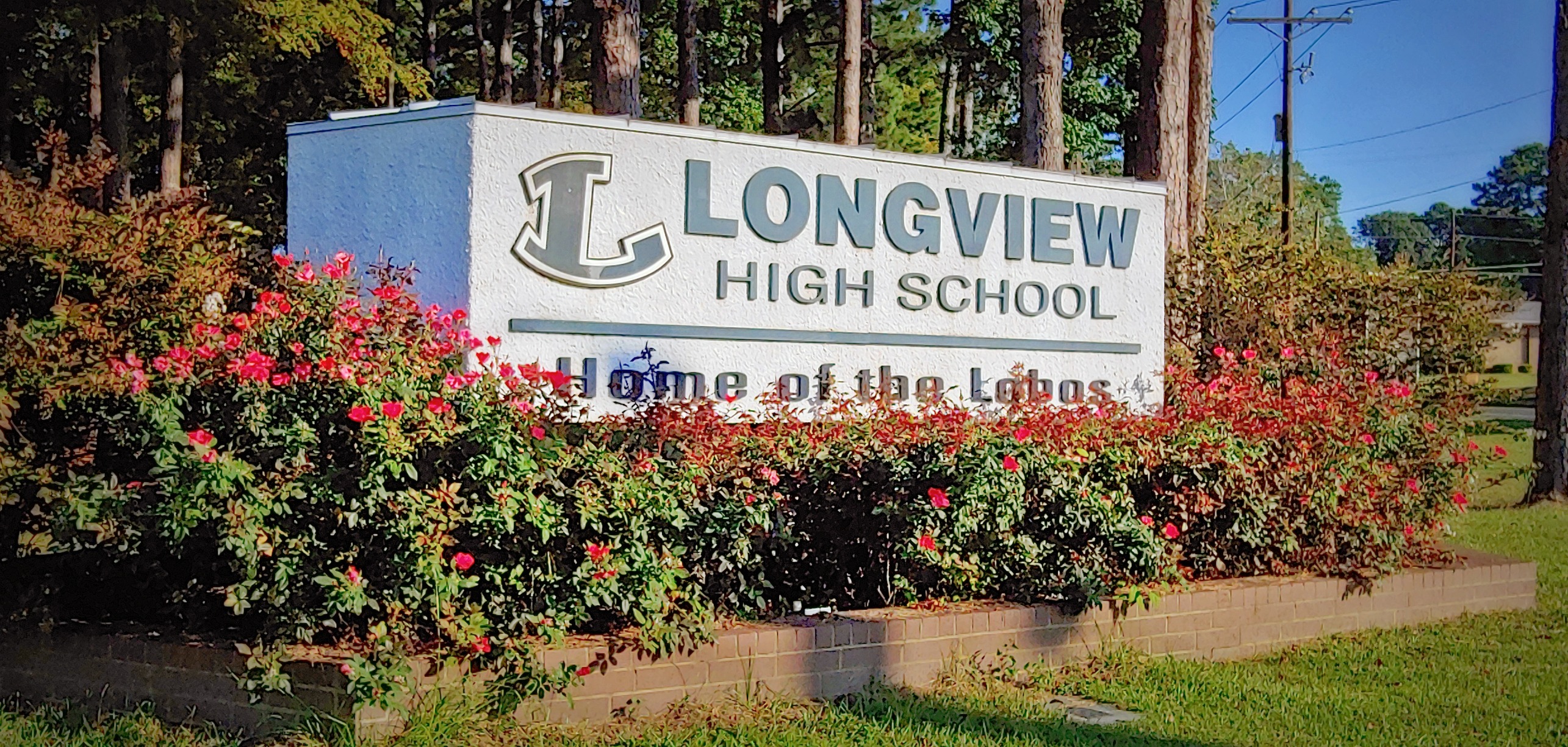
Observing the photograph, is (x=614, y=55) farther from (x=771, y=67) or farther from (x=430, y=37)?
(x=430, y=37)

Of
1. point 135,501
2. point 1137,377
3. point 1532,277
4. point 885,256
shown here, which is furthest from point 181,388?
point 1532,277

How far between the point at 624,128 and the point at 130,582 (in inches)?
142

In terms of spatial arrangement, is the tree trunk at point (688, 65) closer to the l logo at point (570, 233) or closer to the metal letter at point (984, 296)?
the metal letter at point (984, 296)

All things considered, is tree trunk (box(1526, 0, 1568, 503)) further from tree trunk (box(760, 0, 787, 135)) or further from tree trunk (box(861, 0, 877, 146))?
tree trunk (box(861, 0, 877, 146))

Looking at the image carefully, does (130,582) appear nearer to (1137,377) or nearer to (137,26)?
(1137,377)

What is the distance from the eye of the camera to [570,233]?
8.75 meters

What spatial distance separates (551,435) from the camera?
257 inches

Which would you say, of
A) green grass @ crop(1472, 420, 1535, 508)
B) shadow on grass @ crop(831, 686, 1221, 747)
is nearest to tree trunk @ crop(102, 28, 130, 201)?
green grass @ crop(1472, 420, 1535, 508)

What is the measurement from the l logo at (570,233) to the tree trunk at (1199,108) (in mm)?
7902

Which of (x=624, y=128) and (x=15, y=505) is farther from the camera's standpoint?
(x=624, y=128)

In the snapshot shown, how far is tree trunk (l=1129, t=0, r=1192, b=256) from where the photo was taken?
15445mm

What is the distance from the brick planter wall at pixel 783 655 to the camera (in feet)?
19.9

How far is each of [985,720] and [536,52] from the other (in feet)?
102

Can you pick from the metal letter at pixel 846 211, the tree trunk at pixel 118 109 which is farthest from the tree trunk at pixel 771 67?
the metal letter at pixel 846 211
